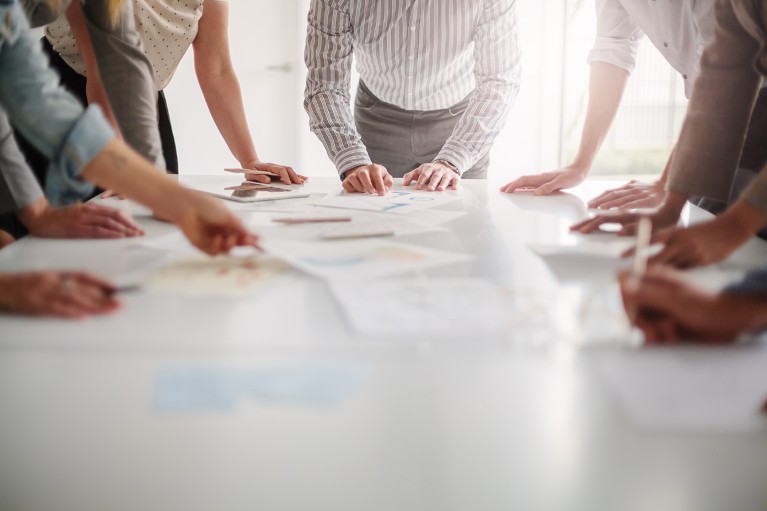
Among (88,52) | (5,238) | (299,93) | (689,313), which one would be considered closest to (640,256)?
(689,313)

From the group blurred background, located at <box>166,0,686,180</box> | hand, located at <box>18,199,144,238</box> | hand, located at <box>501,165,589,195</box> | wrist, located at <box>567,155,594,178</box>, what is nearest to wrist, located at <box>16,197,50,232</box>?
hand, located at <box>18,199,144,238</box>

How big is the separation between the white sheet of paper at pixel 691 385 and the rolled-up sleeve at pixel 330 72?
1178 millimetres

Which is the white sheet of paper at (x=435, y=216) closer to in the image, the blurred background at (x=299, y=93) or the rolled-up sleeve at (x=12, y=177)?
the rolled-up sleeve at (x=12, y=177)

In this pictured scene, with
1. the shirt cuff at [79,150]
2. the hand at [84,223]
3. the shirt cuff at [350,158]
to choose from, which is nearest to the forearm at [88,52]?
the hand at [84,223]

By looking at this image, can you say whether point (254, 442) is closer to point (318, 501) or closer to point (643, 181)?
point (318, 501)

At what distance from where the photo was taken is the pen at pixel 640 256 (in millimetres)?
533

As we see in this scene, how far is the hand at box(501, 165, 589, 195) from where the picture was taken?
130cm

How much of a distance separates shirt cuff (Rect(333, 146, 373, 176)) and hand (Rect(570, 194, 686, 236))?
27.5 inches

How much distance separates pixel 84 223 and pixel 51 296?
326 millimetres

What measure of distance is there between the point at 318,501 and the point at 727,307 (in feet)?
1.04

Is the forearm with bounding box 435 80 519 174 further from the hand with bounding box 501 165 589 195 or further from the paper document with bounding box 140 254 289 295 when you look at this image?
the paper document with bounding box 140 254 289 295

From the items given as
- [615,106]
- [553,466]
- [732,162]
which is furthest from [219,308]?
[615,106]

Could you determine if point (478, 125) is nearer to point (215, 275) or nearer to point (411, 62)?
point (411, 62)

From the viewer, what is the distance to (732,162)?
2.96ft
